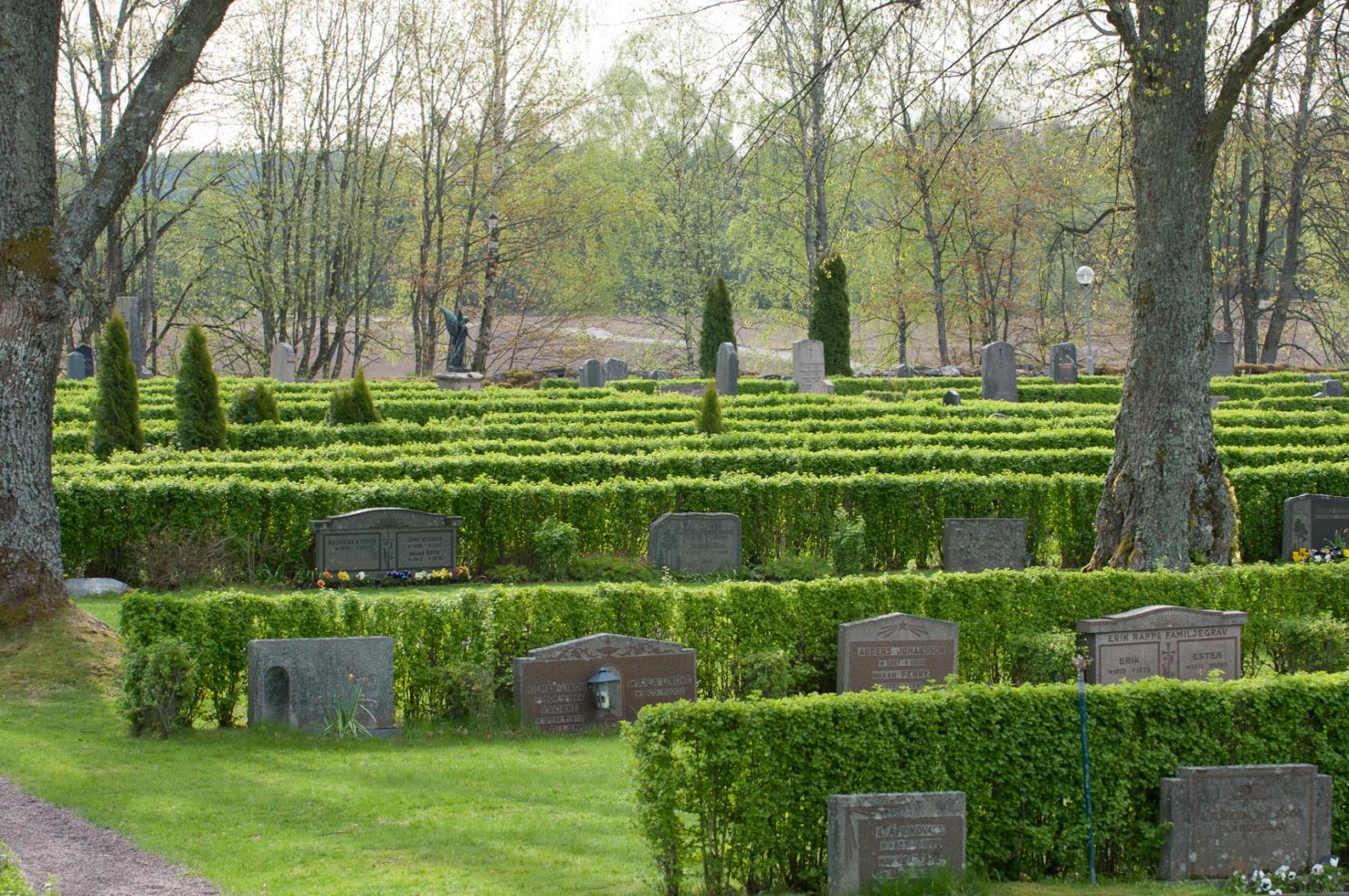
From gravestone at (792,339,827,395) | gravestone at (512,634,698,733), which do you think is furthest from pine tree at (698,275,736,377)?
gravestone at (512,634,698,733)

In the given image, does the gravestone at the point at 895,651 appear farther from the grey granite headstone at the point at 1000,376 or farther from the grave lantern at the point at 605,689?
the grey granite headstone at the point at 1000,376

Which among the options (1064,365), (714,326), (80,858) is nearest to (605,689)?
(80,858)

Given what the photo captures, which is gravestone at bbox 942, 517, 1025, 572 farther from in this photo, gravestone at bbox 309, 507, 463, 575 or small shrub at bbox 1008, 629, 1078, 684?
gravestone at bbox 309, 507, 463, 575

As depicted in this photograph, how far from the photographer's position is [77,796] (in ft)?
22.7

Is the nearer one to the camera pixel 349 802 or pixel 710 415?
pixel 349 802

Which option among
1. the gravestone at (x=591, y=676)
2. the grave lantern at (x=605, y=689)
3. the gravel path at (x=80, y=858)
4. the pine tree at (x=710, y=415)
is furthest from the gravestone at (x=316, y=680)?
the pine tree at (x=710, y=415)

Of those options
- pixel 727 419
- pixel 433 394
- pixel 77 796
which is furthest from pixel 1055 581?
pixel 433 394

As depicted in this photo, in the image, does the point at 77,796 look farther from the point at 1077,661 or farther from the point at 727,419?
the point at 727,419

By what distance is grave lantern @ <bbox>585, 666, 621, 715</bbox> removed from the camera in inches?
341

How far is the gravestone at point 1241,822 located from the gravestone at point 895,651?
324cm

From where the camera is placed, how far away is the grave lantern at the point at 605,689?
8672 millimetres

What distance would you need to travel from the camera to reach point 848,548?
14266 millimetres

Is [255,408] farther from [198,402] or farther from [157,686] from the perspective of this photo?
[157,686]

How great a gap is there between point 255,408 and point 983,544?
1209 cm
